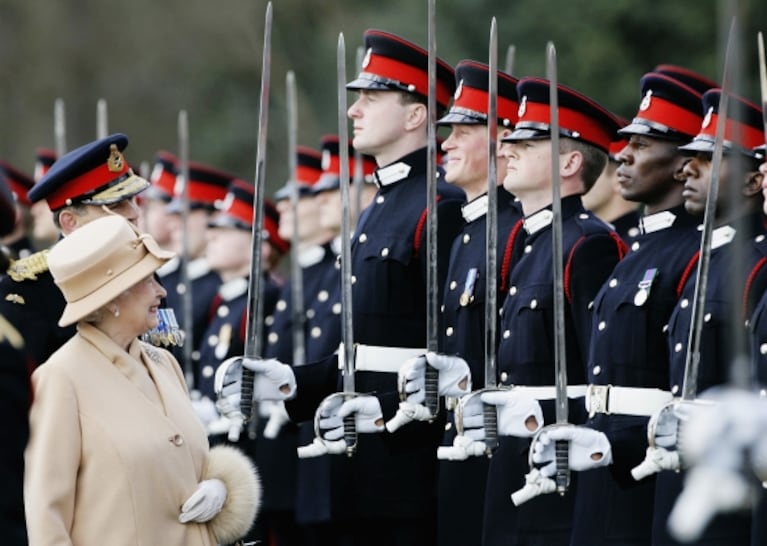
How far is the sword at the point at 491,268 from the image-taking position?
20.8 feet

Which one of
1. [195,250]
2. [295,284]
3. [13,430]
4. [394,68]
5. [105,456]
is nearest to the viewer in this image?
[13,430]

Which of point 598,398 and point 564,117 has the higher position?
point 564,117

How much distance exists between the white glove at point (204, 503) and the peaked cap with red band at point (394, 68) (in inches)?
102

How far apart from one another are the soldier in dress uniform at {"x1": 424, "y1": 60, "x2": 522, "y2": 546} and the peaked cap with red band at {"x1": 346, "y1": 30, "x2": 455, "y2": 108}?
279 millimetres

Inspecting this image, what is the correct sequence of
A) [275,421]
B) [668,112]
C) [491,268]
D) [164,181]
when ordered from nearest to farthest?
[491,268] < [668,112] < [275,421] < [164,181]

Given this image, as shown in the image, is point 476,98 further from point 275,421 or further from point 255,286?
point 275,421

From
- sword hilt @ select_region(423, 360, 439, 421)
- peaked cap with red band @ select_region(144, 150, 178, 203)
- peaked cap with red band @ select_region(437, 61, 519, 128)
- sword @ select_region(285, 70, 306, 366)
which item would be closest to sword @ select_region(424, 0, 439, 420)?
sword hilt @ select_region(423, 360, 439, 421)

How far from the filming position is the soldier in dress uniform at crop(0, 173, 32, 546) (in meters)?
3.64

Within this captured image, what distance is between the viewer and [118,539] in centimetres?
526

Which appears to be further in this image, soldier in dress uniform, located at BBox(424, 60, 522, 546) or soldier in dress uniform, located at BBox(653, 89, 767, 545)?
soldier in dress uniform, located at BBox(424, 60, 522, 546)

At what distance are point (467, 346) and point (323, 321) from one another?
287cm

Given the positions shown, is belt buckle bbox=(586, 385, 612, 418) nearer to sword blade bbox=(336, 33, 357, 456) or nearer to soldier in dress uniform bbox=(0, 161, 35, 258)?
sword blade bbox=(336, 33, 357, 456)

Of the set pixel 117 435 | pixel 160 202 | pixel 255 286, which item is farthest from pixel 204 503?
pixel 160 202

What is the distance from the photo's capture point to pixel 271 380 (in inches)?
276
